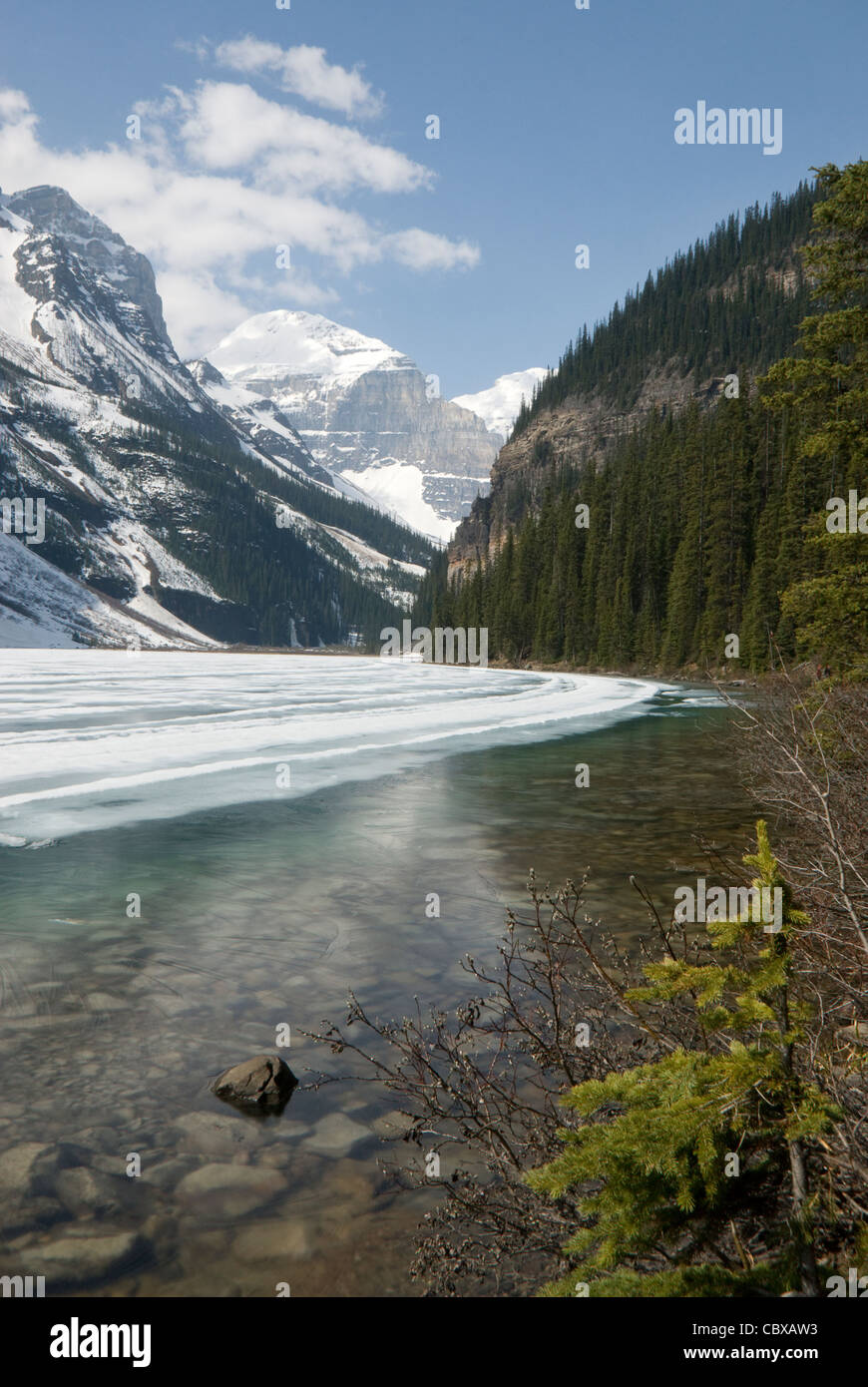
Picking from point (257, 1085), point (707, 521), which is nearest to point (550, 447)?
point (707, 521)

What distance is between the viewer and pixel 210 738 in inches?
834

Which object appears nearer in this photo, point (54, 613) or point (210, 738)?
point (210, 738)

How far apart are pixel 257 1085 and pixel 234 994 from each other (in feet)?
4.96

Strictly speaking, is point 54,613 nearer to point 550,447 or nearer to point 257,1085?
point 550,447

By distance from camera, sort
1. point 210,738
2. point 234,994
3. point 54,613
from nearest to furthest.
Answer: point 234,994
point 210,738
point 54,613

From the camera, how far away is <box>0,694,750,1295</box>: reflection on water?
138 inches

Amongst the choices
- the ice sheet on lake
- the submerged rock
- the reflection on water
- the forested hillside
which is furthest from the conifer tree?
the forested hillside

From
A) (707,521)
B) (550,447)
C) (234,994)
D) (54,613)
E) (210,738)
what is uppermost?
(550,447)

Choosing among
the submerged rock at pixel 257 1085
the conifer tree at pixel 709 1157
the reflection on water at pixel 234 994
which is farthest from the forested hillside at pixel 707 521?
the conifer tree at pixel 709 1157

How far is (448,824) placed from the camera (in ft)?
40.6

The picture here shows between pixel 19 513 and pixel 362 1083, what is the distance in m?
193

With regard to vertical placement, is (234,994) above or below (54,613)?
below
